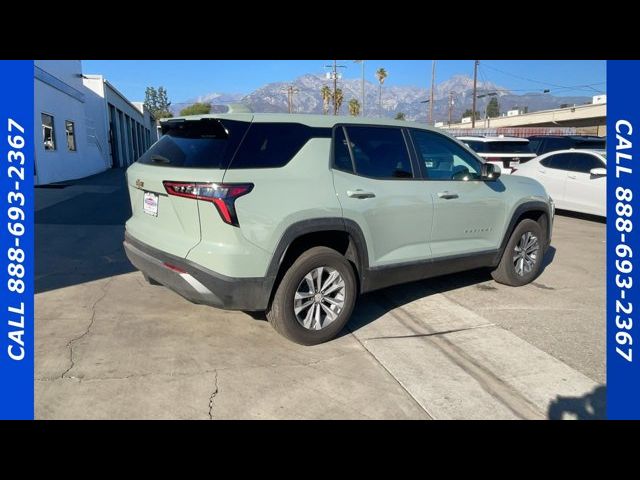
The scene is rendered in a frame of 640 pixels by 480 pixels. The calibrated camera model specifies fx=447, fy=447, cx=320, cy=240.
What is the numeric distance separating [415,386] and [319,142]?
203cm

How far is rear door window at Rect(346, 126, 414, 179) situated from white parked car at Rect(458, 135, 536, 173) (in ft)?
31.7

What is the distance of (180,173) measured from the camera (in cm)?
329

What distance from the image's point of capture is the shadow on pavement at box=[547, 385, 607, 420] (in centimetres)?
292

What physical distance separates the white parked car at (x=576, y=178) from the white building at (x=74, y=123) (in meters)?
13.7

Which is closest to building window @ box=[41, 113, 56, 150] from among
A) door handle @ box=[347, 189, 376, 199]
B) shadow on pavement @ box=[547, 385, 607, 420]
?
door handle @ box=[347, 189, 376, 199]

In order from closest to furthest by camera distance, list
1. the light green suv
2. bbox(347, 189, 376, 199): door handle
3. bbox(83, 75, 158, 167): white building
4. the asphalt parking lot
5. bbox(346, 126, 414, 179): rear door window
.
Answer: the asphalt parking lot < the light green suv < bbox(347, 189, 376, 199): door handle < bbox(346, 126, 414, 179): rear door window < bbox(83, 75, 158, 167): white building

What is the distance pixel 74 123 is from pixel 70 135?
28.3 inches

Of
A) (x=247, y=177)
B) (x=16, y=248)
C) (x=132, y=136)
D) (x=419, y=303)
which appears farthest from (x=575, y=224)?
(x=132, y=136)

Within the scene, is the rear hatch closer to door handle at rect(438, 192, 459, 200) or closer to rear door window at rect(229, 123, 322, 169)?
rear door window at rect(229, 123, 322, 169)

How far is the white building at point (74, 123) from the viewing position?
49.4 feet

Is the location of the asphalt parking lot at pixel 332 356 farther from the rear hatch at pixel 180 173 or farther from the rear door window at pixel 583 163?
the rear door window at pixel 583 163

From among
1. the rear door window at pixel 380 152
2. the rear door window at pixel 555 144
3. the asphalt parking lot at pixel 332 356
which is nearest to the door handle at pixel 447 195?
the rear door window at pixel 380 152

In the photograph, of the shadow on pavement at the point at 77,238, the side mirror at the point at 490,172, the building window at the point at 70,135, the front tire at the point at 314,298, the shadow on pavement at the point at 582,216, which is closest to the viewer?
the front tire at the point at 314,298

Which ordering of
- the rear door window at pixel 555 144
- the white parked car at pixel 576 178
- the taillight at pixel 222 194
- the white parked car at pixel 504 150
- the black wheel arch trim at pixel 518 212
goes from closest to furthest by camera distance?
1. the taillight at pixel 222 194
2. the black wheel arch trim at pixel 518 212
3. the white parked car at pixel 576 178
4. the white parked car at pixel 504 150
5. the rear door window at pixel 555 144
